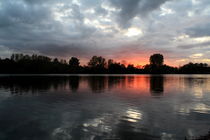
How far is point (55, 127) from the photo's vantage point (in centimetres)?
961

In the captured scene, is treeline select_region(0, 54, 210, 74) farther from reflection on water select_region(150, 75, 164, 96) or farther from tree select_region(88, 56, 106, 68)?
reflection on water select_region(150, 75, 164, 96)

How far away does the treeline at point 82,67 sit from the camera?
135 m

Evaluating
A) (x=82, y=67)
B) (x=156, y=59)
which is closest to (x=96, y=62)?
(x=82, y=67)

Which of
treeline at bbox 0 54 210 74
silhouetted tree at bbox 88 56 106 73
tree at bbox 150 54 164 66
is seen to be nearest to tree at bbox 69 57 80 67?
treeline at bbox 0 54 210 74

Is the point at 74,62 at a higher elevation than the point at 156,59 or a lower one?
lower

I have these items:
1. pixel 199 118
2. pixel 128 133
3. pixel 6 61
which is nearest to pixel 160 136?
pixel 128 133

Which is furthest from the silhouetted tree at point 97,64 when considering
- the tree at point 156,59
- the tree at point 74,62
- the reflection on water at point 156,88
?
the reflection on water at point 156,88

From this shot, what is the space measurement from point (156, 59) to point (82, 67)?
278 ft

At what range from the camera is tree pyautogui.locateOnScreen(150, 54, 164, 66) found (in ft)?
554

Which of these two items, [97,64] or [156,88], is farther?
[97,64]

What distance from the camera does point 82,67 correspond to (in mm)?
171250

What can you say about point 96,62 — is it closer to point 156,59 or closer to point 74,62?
point 74,62

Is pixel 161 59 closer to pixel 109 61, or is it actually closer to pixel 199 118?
pixel 109 61

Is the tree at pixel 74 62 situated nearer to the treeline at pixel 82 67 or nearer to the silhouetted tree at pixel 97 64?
the treeline at pixel 82 67
